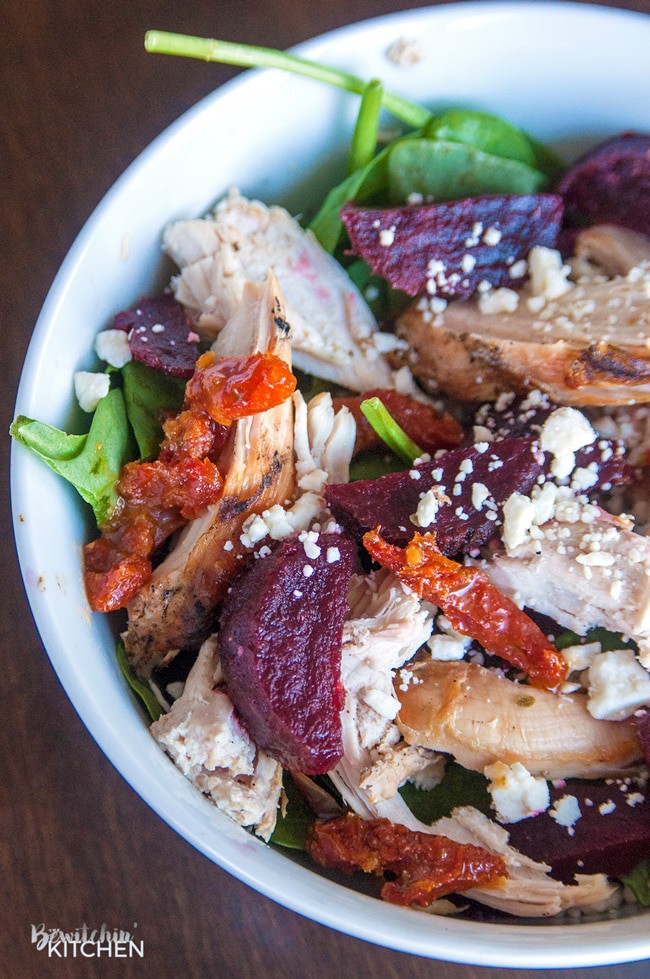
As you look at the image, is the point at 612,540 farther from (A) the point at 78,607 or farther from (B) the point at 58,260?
(B) the point at 58,260

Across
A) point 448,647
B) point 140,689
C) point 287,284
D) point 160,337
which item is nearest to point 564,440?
point 448,647

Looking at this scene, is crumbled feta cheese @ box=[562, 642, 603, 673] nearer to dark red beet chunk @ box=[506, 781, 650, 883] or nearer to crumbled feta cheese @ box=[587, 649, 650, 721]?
crumbled feta cheese @ box=[587, 649, 650, 721]

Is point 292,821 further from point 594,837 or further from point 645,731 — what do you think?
point 645,731

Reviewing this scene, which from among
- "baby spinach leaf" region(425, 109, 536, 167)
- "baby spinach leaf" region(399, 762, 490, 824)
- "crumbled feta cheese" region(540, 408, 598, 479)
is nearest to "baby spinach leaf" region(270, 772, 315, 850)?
"baby spinach leaf" region(399, 762, 490, 824)

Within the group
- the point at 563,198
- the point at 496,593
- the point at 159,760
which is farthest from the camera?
the point at 563,198

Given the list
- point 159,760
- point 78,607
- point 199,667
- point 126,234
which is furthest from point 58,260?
point 159,760

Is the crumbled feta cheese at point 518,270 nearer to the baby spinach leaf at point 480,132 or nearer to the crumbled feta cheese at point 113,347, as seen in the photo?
the baby spinach leaf at point 480,132
